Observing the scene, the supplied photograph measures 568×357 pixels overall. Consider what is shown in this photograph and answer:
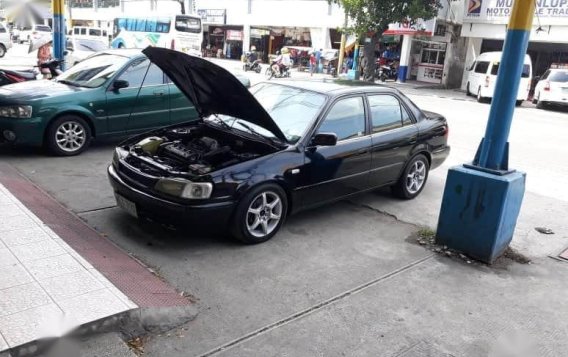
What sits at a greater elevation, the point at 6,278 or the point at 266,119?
the point at 266,119

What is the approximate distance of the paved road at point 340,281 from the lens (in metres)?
3.26

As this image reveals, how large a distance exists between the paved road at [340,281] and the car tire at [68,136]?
57cm

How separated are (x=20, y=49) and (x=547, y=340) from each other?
1363 inches

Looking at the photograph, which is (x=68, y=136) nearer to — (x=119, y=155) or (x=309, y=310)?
(x=119, y=155)

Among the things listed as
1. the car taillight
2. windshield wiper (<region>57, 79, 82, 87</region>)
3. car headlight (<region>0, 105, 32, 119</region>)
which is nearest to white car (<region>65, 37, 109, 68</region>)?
windshield wiper (<region>57, 79, 82, 87</region>)

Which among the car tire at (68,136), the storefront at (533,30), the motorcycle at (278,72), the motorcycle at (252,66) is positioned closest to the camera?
the car tire at (68,136)

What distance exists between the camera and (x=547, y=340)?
3.40 metres

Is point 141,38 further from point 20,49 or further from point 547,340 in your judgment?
point 547,340

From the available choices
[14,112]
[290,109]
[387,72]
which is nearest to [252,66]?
[387,72]

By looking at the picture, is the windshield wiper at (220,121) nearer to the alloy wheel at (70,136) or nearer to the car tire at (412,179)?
the car tire at (412,179)

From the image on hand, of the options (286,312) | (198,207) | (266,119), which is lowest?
(286,312)

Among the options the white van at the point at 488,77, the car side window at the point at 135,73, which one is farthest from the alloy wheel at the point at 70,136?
the white van at the point at 488,77

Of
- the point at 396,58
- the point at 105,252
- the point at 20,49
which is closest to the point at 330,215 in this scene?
the point at 105,252

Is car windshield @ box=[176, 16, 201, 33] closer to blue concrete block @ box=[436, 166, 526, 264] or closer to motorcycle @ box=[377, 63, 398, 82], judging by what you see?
motorcycle @ box=[377, 63, 398, 82]
